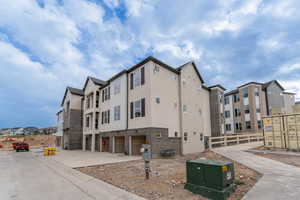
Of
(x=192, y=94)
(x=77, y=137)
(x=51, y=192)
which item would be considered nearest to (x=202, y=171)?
(x=51, y=192)

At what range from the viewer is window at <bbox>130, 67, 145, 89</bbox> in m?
17.3

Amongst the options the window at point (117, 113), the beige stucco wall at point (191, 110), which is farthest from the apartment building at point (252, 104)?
the window at point (117, 113)

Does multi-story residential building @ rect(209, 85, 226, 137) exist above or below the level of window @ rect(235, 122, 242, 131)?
above

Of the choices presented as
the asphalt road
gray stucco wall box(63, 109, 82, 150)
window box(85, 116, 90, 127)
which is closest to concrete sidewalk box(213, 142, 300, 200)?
the asphalt road

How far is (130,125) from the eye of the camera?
18016 millimetres

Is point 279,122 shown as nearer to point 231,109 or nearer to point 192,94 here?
point 192,94

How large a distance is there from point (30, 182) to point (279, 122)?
17.9m

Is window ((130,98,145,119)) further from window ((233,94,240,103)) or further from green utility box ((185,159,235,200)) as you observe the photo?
window ((233,94,240,103))

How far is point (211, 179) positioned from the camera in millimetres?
5379

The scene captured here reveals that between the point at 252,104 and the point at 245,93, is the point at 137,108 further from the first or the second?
the point at 245,93

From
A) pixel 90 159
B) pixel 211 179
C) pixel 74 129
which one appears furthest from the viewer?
pixel 74 129

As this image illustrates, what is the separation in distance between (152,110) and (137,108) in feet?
6.89

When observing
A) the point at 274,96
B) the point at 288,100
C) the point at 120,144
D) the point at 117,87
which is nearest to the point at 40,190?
the point at 120,144

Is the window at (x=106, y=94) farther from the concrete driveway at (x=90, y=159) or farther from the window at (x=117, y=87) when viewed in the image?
the concrete driveway at (x=90, y=159)
